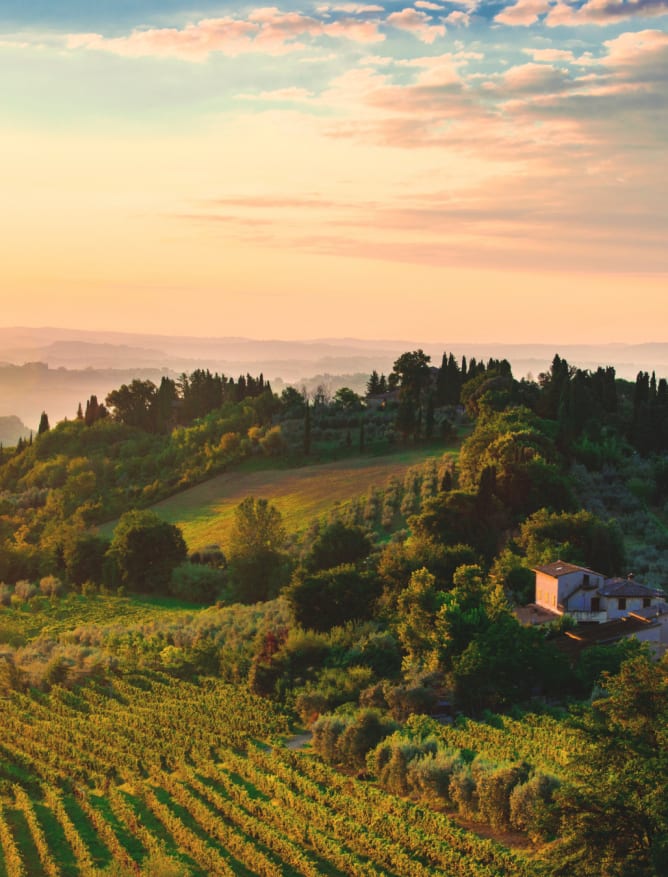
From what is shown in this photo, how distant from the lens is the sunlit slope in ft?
305

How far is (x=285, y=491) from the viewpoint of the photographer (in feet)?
331

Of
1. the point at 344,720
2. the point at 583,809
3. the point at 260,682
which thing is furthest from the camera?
the point at 260,682

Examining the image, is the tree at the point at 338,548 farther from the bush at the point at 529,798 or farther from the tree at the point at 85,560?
the bush at the point at 529,798

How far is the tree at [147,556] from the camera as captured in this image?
8181cm

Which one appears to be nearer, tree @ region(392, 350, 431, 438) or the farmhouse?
the farmhouse

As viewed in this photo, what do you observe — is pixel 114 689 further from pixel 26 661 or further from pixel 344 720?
pixel 344 720

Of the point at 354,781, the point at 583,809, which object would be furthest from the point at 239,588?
the point at 583,809

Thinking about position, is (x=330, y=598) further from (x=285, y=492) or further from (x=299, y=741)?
(x=285, y=492)

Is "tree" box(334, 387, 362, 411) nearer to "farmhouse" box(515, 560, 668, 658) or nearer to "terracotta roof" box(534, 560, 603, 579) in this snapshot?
"terracotta roof" box(534, 560, 603, 579)

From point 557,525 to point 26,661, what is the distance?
29.7m

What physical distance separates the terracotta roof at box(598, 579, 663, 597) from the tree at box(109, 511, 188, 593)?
38.8 metres

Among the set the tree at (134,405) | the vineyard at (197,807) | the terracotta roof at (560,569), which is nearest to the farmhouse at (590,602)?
the terracotta roof at (560,569)

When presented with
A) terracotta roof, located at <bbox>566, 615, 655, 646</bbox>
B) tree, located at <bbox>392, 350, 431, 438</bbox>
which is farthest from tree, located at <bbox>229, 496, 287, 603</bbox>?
tree, located at <bbox>392, 350, 431, 438</bbox>

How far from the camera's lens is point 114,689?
4916cm
